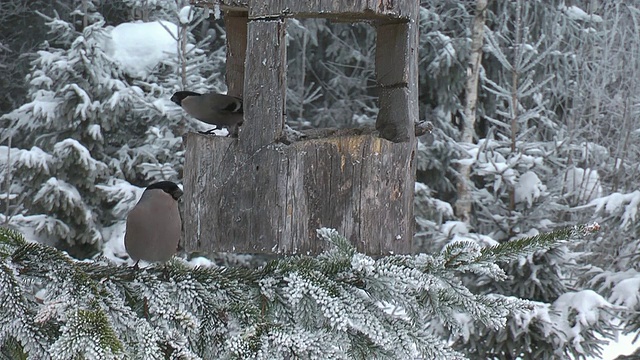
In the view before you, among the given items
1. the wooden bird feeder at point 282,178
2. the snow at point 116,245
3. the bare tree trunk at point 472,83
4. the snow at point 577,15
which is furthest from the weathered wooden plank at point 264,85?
the snow at point 577,15

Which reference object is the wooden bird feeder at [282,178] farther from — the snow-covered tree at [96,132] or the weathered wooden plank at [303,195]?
→ the snow-covered tree at [96,132]

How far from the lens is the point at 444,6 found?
413 inches

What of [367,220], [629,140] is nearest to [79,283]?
[367,220]

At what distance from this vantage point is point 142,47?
754 cm

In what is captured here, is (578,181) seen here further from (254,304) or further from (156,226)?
(254,304)

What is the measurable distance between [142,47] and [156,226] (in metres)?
5.64

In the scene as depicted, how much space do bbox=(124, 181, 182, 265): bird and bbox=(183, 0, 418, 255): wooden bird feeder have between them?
0.84 ft

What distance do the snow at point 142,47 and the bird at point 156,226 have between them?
17.2ft

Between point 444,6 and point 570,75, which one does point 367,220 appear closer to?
point 444,6

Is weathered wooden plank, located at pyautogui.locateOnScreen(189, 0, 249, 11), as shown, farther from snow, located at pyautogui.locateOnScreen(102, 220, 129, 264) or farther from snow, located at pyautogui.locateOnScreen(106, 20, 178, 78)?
snow, located at pyautogui.locateOnScreen(106, 20, 178, 78)

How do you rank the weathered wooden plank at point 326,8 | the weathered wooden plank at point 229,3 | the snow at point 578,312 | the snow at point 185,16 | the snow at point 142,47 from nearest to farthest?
the weathered wooden plank at point 326,8 → the weathered wooden plank at point 229,3 → the snow at point 578,312 → the snow at point 185,16 → the snow at point 142,47

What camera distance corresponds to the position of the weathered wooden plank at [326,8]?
2393mm

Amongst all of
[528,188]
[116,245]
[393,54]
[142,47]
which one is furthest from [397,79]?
[142,47]

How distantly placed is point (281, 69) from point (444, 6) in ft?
27.5
